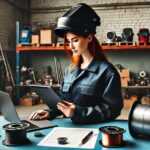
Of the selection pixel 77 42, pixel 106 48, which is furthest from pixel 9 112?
pixel 106 48

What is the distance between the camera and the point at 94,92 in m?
2.23

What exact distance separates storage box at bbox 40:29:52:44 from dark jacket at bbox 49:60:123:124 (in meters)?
4.27

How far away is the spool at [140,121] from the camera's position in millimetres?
1695

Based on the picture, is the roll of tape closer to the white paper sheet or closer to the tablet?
the tablet

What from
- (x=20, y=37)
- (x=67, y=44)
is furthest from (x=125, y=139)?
(x=20, y=37)

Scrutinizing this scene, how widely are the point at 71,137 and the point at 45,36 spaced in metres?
5.13

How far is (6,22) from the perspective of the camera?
6.84 metres

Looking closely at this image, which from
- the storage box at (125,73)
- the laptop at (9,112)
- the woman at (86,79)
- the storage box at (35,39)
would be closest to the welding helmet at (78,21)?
the woman at (86,79)

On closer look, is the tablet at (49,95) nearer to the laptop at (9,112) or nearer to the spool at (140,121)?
the laptop at (9,112)

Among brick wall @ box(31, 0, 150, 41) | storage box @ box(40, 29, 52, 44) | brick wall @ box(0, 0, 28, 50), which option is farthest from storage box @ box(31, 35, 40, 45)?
brick wall @ box(31, 0, 150, 41)

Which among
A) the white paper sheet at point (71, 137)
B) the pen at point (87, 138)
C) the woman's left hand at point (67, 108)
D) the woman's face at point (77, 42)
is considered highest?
the woman's face at point (77, 42)

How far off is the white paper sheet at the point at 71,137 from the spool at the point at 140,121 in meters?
0.22

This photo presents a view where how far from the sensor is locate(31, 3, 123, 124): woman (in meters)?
2.06

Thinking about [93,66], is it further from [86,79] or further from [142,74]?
[142,74]
